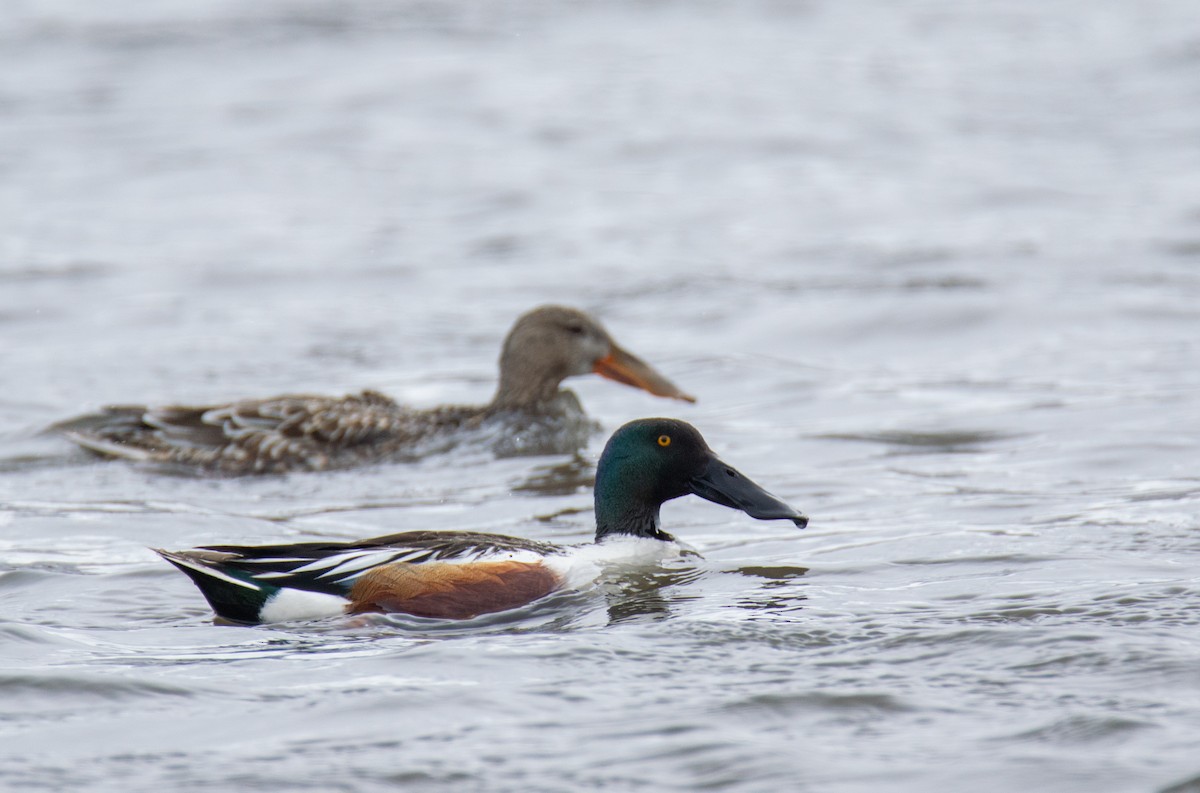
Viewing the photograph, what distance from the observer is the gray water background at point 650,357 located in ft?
18.6

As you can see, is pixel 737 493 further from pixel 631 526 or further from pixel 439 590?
pixel 439 590

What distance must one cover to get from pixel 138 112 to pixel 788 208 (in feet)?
30.8

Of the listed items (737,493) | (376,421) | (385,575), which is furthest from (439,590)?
(376,421)

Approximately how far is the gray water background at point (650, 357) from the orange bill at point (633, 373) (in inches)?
19.3

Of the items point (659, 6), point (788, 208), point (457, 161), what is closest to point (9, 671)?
point (788, 208)

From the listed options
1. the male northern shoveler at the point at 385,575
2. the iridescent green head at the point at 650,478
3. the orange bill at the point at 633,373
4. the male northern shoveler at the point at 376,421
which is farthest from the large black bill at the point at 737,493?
the orange bill at the point at 633,373

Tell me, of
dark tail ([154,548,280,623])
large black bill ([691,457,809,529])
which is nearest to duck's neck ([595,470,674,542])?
large black bill ([691,457,809,529])

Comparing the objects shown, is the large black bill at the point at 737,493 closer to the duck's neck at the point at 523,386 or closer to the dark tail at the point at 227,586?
the dark tail at the point at 227,586

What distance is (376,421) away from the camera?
1061 centimetres

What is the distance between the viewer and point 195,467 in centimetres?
1051

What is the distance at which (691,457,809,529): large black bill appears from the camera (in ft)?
25.0

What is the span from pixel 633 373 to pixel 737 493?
12.5 ft

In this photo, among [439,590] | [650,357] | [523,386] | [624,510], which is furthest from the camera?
[650,357]

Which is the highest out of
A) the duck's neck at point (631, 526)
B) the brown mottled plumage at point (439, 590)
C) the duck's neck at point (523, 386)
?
the duck's neck at point (523, 386)
